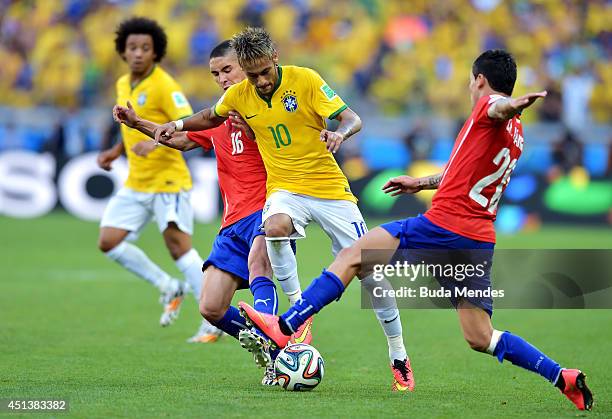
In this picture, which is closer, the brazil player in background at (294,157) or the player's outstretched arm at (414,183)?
the player's outstretched arm at (414,183)

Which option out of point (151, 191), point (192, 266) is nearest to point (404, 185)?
point (192, 266)

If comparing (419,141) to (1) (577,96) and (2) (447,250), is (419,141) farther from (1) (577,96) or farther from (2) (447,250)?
(2) (447,250)

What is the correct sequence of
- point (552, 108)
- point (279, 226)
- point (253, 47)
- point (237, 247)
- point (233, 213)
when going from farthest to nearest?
1. point (552, 108)
2. point (233, 213)
3. point (237, 247)
4. point (279, 226)
5. point (253, 47)

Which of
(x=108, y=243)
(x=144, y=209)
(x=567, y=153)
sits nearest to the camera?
(x=108, y=243)

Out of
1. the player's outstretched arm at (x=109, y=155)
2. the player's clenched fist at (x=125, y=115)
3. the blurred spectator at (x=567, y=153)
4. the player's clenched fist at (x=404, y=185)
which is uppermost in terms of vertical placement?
the player's clenched fist at (x=125, y=115)

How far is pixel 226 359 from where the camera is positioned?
785 centimetres

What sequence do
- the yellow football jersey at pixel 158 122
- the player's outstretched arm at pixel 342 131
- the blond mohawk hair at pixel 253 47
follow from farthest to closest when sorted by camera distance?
the yellow football jersey at pixel 158 122 < the blond mohawk hair at pixel 253 47 < the player's outstretched arm at pixel 342 131

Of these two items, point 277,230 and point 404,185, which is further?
point 277,230

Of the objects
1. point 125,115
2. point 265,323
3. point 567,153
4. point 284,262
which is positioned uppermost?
point 125,115

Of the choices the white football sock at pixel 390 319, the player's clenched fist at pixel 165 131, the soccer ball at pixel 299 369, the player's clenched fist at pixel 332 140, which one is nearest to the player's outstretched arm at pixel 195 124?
the player's clenched fist at pixel 165 131

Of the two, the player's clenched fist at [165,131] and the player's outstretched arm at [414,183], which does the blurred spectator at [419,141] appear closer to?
the player's clenched fist at [165,131]

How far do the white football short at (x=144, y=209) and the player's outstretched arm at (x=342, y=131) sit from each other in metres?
3.22

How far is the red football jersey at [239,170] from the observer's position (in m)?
7.12

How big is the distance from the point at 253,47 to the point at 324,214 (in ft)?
3.95
